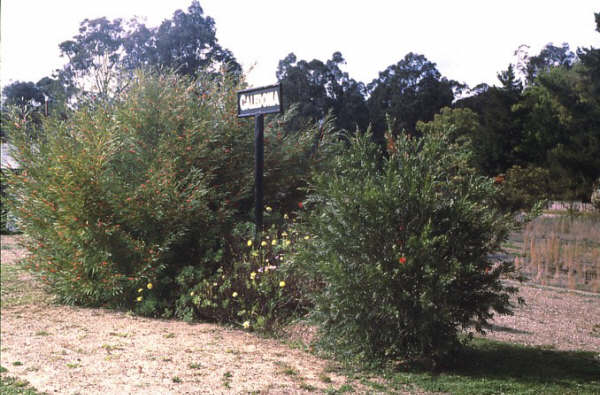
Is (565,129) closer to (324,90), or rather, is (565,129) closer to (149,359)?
(324,90)

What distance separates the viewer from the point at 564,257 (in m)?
9.14

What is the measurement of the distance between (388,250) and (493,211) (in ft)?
2.96

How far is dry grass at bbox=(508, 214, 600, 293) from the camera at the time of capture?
8.66m

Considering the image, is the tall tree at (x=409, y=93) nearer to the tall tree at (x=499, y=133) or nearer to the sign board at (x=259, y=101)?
the tall tree at (x=499, y=133)

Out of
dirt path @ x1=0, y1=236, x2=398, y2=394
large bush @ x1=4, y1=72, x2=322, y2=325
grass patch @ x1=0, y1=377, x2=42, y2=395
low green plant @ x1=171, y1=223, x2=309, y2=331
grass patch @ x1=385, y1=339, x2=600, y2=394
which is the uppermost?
large bush @ x1=4, y1=72, x2=322, y2=325

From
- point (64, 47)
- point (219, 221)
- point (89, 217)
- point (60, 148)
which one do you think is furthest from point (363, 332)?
point (64, 47)

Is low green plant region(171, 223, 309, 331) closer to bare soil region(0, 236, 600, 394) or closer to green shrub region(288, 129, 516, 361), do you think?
bare soil region(0, 236, 600, 394)

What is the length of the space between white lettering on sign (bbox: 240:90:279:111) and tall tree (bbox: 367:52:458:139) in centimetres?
2446

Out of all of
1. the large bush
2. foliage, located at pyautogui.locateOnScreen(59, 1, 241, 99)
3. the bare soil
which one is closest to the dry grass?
the bare soil

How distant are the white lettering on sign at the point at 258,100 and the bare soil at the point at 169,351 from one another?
2692 mm

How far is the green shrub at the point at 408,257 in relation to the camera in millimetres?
4258

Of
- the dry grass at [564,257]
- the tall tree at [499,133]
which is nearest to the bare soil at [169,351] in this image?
the dry grass at [564,257]

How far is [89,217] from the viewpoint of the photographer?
6.78 meters

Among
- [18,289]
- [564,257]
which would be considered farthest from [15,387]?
[564,257]
